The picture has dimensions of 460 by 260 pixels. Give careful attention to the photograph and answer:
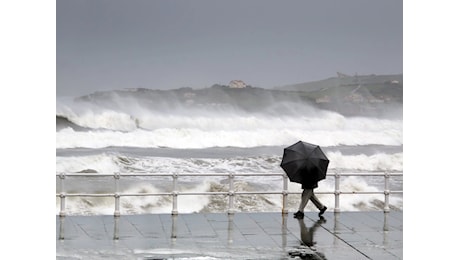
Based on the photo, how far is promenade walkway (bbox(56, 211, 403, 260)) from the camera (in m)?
9.35

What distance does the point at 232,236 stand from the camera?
10.6 meters

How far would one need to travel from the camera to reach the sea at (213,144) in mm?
A: 30641

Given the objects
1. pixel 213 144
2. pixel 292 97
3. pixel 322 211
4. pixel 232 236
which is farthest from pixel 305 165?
pixel 292 97

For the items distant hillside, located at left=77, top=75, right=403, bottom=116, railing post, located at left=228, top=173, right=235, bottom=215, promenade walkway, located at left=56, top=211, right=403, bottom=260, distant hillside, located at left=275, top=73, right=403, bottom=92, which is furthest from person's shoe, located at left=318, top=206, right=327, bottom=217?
distant hillside, located at left=275, top=73, right=403, bottom=92

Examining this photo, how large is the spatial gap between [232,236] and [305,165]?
2.01m

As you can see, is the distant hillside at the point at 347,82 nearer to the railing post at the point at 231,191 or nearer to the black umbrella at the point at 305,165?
the railing post at the point at 231,191

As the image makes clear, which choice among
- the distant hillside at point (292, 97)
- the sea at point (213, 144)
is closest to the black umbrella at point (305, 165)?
the sea at point (213, 144)

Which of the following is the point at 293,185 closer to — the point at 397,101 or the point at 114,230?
the point at 397,101

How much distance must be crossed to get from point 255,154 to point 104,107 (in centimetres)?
704

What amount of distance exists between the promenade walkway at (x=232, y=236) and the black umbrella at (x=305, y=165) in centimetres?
76

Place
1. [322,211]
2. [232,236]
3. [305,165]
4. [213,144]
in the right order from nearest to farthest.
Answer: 1. [232,236]
2. [305,165]
3. [322,211]
4. [213,144]

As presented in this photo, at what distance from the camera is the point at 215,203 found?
30.0 m

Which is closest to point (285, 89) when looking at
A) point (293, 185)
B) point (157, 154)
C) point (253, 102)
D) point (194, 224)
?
point (253, 102)

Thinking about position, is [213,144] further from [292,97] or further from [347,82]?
[347,82]
